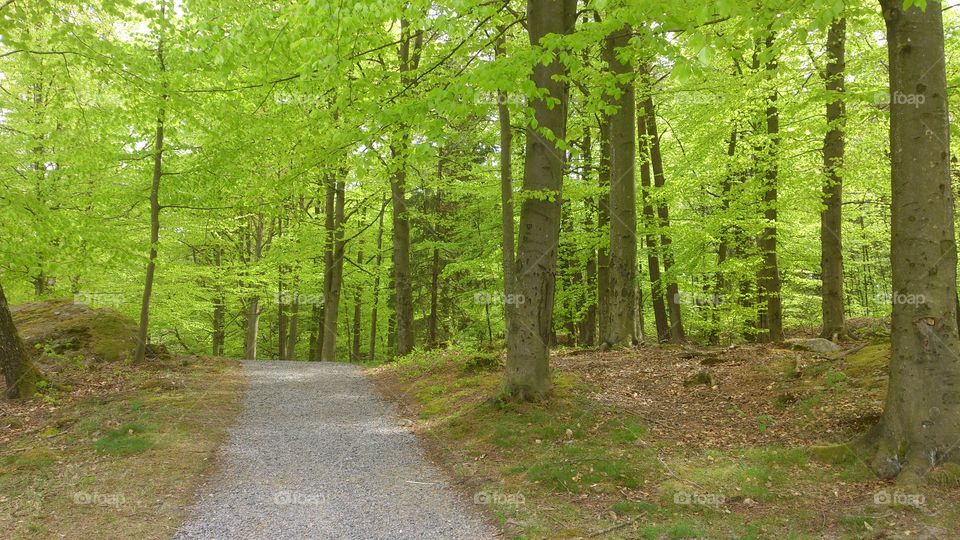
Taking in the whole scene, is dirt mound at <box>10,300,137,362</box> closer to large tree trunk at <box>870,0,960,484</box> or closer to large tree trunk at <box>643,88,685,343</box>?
large tree trunk at <box>643,88,685,343</box>

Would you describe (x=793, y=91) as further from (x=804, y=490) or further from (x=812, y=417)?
(x=804, y=490)

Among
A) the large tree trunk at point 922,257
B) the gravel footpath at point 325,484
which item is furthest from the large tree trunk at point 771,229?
the gravel footpath at point 325,484

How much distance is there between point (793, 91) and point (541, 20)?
9.04 metres

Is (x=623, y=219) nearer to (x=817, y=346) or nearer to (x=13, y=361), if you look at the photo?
(x=817, y=346)

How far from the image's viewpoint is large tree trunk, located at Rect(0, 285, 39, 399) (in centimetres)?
893

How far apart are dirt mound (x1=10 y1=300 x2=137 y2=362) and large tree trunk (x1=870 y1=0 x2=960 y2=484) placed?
1428 centimetres

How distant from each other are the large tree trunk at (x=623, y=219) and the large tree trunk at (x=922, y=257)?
6766 mm

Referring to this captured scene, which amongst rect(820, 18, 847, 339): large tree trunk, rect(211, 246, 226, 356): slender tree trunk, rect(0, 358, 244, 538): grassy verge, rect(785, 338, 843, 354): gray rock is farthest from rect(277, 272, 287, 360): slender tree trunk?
rect(820, 18, 847, 339): large tree trunk

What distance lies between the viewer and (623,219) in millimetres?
12133

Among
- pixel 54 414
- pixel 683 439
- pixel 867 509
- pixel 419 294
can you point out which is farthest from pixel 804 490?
pixel 419 294

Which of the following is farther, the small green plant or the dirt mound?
the dirt mound

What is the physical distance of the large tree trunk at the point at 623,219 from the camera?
12.1 m

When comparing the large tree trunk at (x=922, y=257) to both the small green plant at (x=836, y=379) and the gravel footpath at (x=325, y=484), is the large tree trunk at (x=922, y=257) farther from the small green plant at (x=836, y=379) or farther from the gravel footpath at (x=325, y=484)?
the gravel footpath at (x=325, y=484)

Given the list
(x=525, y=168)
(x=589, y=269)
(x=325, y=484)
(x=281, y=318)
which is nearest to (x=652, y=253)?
(x=589, y=269)
